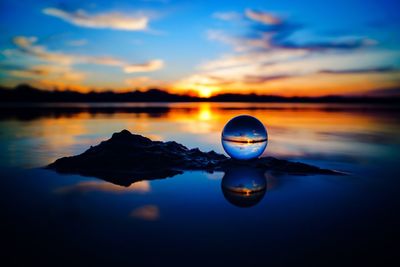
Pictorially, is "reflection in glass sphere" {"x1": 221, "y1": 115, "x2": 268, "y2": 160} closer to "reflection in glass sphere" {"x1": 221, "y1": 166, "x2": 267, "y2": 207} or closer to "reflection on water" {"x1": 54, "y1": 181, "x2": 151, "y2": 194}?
"reflection in glass sphere" {"x1": 221, "y1": 166, "x2": 267, "y2": 207}

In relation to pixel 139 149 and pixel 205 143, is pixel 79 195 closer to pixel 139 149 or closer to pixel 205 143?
pixel 139 149

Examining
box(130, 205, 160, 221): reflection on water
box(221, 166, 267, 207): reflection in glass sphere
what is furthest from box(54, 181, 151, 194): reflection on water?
box(221, 166, 267, 207): reflection in glass sphere

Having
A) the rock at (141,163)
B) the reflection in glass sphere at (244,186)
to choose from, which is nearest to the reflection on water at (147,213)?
the reflection in glass sphere at (244,186)

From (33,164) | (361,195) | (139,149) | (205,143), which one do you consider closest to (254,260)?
(361,195)

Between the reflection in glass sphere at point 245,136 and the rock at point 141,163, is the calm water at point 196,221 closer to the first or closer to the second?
the rock at point 141,163

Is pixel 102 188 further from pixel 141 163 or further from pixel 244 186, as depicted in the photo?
pixel 244 186

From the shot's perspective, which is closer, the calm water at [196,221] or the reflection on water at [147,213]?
the calm water at [196,221]

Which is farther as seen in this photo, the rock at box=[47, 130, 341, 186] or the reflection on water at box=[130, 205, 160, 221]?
the rock at box=[47, 130, 341, 186]
